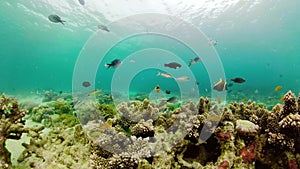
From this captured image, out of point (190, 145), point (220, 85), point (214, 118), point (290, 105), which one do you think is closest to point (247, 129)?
point (214, 118)

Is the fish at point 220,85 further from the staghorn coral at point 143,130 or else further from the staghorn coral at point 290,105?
the staghorn coral at point 143,130

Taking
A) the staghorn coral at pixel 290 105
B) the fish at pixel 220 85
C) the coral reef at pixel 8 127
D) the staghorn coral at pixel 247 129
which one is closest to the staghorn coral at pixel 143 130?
the staghorn coral at pixel 247 129

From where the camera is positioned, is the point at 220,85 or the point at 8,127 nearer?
the point at 8,127

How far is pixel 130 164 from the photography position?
2572 mm

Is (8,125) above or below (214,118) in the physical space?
above

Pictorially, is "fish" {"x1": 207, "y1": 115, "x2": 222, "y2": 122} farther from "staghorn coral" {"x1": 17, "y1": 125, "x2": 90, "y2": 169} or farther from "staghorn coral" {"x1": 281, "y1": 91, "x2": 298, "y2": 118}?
"staghorn coral" {"x1": 17, "y1": 125, "x2": 90, "y2": 169}

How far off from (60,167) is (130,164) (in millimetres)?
987

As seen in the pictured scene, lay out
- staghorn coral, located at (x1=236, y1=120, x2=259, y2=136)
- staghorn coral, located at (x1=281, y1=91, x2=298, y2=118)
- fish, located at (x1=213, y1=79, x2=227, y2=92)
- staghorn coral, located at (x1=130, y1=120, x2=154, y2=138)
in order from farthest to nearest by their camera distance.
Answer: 1. fish, located at (x1=213, y1=79, x2=227, y2=92)
2. staghorn coral, located at (x1=130, y1=120, x2=154, y2=138)
3. staghorn coral, located at (x1=236, y1=120, x2=259, y2=136)
4. staghorn coral, located at (x1=281, y1=91, x2=298, y2=118)

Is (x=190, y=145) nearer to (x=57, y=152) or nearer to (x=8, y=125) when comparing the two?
(x=57, y=152)

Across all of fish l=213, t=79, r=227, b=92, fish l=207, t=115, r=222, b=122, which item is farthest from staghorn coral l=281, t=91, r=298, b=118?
fish l=213, t=79, r=227, b=92

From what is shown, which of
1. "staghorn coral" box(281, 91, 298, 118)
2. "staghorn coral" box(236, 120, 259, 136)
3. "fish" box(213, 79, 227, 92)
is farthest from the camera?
"fish" box(213, 79, 227, 92)

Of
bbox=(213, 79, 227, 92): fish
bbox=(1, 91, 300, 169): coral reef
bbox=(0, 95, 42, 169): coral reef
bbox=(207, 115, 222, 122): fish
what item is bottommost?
bbox=(1, 91, 300, 169): coral reef

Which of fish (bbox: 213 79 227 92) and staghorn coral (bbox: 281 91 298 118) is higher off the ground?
fish (bbox: 213 79 227 92)

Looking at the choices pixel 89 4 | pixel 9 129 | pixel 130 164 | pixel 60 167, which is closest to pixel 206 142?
pixel 130 164
